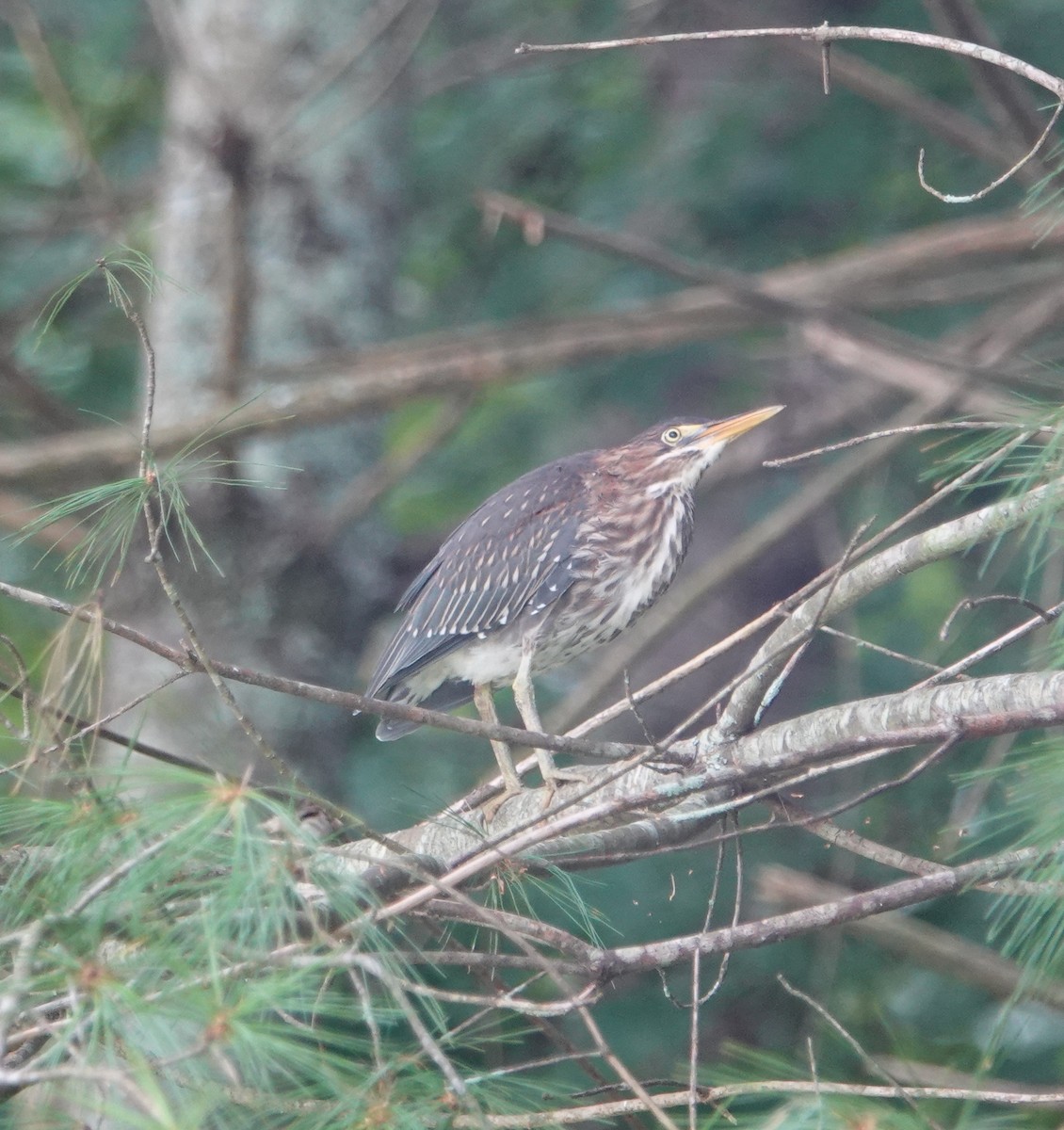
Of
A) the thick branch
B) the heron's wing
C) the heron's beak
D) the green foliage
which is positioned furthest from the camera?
the thick branch

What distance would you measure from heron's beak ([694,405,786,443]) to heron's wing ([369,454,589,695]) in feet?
1.14

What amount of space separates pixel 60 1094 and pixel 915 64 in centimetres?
556

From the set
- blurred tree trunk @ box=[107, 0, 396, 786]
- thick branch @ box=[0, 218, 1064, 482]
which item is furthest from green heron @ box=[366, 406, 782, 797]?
blurred tree trunk @ box=[107, 0, 396, 786]

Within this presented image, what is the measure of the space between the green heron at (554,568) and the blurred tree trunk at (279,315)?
3.51 ft

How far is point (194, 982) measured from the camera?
1826 mm

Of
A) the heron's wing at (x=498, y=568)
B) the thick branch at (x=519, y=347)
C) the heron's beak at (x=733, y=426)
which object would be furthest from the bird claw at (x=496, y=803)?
the thick branch at (x=519, y=347)

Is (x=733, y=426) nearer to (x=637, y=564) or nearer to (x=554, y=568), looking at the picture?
(x=637, y=564)

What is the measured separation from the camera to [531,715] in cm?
380

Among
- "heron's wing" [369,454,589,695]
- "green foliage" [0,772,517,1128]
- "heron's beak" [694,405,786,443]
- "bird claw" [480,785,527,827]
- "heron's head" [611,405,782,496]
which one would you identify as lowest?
"bird claw" [480,785,527,827]

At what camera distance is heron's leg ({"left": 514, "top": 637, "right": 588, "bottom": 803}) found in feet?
11.9

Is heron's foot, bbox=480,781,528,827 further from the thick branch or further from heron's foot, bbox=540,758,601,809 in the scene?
the thick branch

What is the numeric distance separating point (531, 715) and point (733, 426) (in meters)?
0.95

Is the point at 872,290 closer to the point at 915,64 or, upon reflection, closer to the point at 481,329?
the point at 481,329

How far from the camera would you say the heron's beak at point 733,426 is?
3781mm
